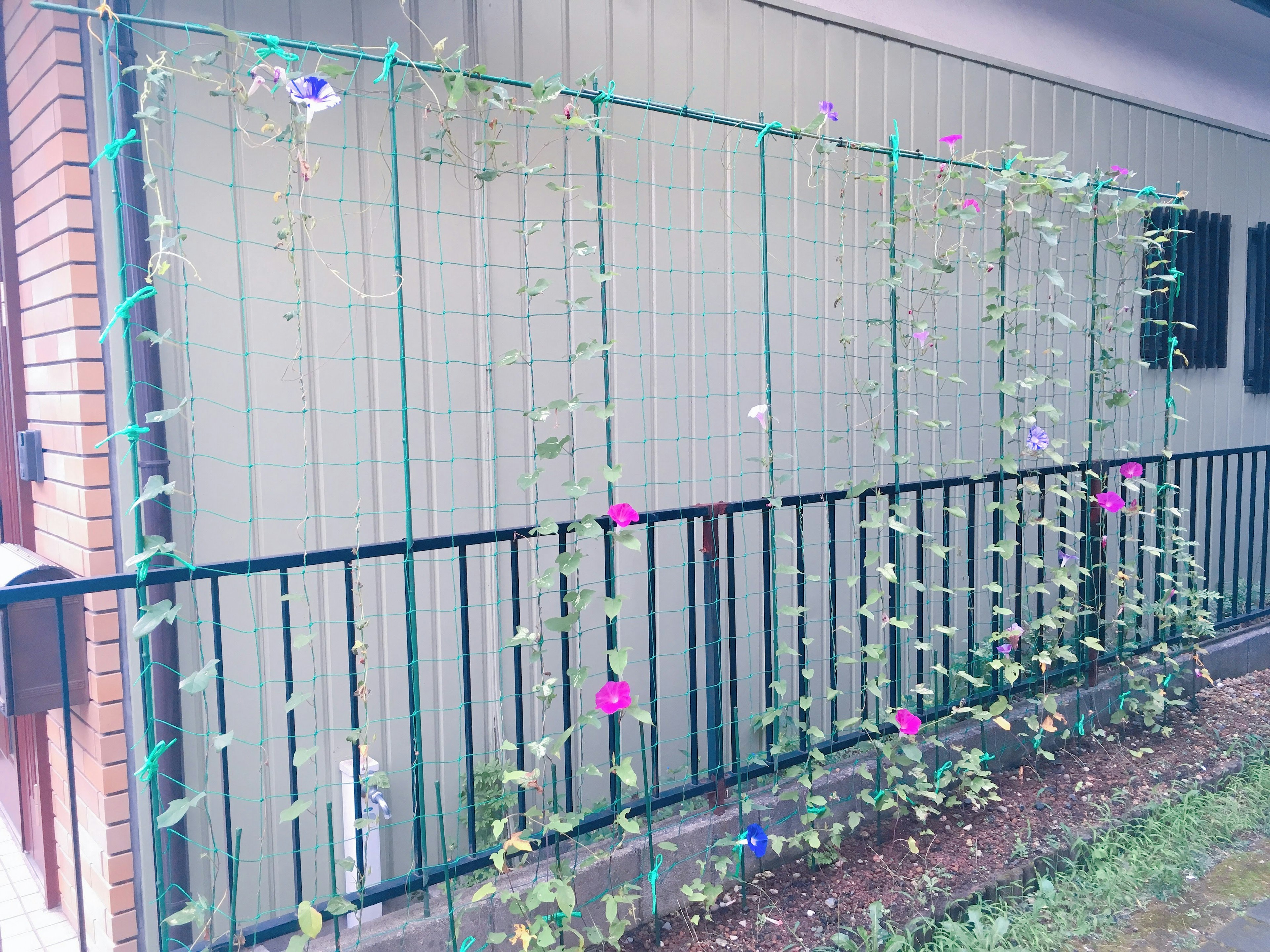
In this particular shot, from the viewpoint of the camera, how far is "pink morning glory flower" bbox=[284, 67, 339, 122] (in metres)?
2.15

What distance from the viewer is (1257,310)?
6664mm

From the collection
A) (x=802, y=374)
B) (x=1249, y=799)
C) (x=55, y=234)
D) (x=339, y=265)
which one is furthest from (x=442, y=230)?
(x=1249, y=799)

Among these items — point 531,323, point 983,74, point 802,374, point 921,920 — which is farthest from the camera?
point 983,74

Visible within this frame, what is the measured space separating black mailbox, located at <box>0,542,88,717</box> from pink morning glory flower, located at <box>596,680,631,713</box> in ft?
5.02

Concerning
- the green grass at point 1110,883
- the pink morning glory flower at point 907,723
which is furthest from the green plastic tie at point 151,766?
the pink morning glory flower at point 907,723

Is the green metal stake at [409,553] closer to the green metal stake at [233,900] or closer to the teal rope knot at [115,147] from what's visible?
the green metal stake at [233,900]

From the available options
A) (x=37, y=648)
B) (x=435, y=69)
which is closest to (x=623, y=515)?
(x=435, y=69)

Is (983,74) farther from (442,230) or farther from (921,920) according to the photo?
(921,920)

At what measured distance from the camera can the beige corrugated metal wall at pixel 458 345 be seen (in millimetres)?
2785

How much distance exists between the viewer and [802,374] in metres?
4.26

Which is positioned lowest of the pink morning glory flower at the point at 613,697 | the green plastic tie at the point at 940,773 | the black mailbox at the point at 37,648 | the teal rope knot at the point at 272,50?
the green plastic tie at the point at 940,773

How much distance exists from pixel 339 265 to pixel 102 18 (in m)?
1.01

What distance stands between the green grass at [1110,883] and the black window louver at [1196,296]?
10.0 feet

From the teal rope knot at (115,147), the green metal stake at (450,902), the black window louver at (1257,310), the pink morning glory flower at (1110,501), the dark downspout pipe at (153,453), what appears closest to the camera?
the teal rope knot at (115,147)
